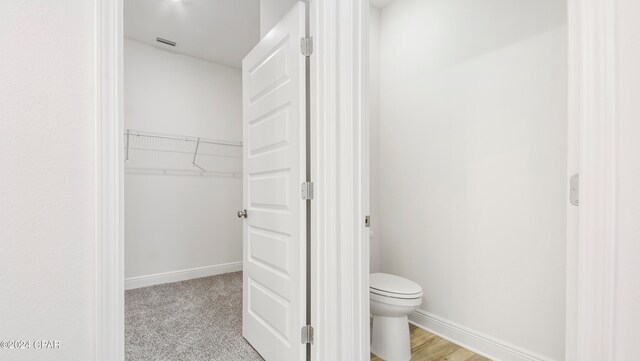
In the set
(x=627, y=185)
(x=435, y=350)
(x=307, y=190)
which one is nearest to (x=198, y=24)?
(x=307, y=190)

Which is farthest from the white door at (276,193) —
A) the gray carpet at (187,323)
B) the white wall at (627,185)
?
the white wall at (627,185)

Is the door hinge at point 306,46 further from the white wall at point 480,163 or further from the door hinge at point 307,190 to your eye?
the white wall at point 480,163

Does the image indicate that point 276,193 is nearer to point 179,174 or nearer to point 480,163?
point 480,163

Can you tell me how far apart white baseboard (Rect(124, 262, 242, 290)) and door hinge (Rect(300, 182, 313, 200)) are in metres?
2.46

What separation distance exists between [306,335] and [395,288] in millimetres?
622

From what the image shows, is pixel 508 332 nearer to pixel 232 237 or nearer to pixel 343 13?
pixel 343 13

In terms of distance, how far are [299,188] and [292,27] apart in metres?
0.84

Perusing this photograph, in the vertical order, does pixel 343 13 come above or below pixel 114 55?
above

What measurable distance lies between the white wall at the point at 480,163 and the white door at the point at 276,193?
1.10 m

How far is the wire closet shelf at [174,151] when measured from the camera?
3.08 metres

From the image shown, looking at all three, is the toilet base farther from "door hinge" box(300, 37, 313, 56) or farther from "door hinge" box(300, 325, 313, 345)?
"door hinge" box(300, 37, 313, 56)

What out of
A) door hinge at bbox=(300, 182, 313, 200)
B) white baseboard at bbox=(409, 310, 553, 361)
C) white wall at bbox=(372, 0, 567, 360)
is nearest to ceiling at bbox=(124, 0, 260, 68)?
white wall at bbox=(372, 0, 567, 360)

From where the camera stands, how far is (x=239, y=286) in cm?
316

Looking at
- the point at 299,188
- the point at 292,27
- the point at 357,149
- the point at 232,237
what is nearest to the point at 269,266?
the point at 299,188
